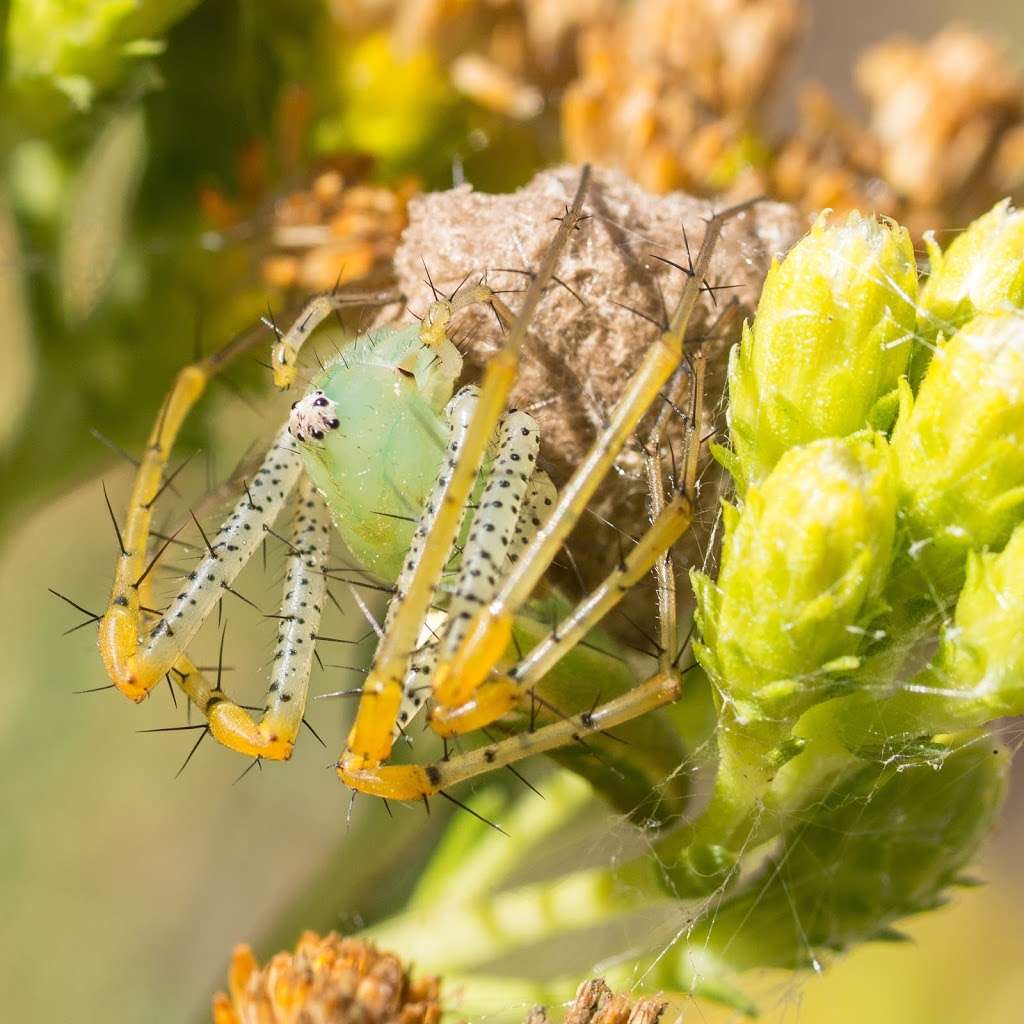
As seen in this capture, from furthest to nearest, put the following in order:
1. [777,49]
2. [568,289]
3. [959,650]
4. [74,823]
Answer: [74,823] → [777,49] → [568,289] → [959,650]

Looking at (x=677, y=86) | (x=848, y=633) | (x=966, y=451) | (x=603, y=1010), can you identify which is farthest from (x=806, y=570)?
(x=677, y=86)

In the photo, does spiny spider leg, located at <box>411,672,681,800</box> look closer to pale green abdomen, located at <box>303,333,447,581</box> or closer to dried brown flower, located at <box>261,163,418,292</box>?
pale green abdomen, located at <box>303,333,447,581</box>

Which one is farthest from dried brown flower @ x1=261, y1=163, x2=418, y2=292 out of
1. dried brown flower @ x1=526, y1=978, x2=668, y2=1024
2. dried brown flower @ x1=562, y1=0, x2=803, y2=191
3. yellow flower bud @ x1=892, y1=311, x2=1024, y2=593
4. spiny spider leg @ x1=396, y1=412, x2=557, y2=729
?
dried brown flower @ x1=526, y1=978, x2=668, y2=1024

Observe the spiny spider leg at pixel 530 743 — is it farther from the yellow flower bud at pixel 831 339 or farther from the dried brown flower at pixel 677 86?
the dried brown flower at pixel 677 86

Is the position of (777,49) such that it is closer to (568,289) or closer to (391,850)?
(568,289)

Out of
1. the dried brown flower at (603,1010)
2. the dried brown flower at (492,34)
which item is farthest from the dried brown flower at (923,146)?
the dried brown flower at (603,1010)

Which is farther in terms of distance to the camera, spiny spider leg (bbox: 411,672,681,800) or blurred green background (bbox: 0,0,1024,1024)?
blurred green background (bbox: 0,0,1024,1024)

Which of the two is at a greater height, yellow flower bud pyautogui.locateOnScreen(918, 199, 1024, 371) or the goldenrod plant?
yellow flower bud pyautogui.locateOnScreen(918, 199, 1024, 371)

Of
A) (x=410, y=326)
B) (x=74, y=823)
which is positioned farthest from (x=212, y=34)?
(x=74, y=823)

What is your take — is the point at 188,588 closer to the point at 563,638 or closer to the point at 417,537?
the point at 417,537
